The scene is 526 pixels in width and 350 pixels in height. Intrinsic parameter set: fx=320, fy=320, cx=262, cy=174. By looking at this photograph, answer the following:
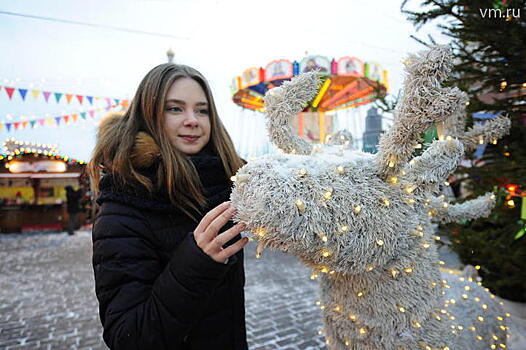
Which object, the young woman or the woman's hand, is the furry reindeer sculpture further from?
the young woman

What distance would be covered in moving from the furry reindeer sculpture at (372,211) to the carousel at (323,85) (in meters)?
6.36

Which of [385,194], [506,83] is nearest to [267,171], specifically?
[385,194]

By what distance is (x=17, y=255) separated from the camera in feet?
22.3

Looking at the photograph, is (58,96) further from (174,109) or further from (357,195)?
(357,195)

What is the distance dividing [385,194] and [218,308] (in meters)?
0.76

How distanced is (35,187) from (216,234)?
11.6m

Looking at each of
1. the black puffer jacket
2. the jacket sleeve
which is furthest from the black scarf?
the jacket sleeve

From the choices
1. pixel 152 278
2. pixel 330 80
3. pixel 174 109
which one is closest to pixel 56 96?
pixel 330 80

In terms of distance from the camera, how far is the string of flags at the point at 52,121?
8156mm

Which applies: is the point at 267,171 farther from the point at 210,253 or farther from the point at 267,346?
the point at 267,346

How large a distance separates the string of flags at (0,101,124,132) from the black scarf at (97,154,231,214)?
8.51m

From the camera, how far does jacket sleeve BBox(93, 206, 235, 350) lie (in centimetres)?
91

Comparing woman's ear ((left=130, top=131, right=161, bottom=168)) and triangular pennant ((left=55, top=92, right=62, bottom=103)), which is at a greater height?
triangular pennant ((left=55, top=92, right=62, bottom=103))

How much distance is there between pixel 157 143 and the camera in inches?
48.8
